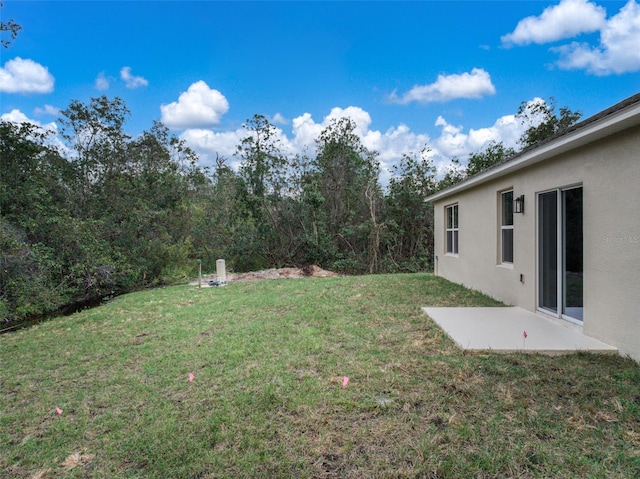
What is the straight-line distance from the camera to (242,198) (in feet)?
46.2

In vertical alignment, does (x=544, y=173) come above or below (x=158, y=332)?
above

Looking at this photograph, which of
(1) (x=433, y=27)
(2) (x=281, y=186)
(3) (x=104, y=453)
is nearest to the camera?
(3) (x=104, y=453)

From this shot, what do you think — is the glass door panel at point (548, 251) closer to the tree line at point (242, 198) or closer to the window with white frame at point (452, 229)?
the window with white frame at point (452, 229)

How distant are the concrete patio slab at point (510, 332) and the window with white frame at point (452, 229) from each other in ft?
12.6

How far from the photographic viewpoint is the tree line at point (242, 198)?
11883 mm

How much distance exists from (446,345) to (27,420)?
12.9 feet

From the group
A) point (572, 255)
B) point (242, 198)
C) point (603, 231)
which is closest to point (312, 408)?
point (603, 231)

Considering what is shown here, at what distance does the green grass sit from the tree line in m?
7.94

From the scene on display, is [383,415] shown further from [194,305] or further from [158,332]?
[194,305]

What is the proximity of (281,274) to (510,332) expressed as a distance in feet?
30.6

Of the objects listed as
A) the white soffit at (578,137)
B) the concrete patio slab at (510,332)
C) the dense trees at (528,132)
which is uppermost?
the dense trees at (528,132)

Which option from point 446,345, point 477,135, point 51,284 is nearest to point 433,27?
point 477,135

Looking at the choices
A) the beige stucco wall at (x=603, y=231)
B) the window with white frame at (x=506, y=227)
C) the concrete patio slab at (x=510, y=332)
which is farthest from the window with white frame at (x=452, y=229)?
the concrete patio slab at (x=510, y=332)

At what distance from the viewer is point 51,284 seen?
8586 mm
